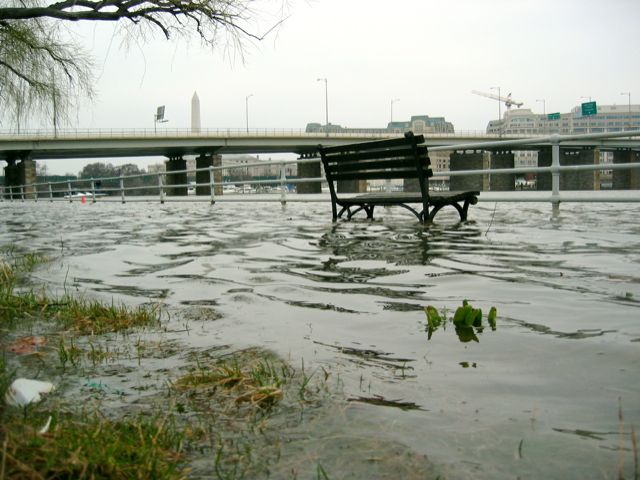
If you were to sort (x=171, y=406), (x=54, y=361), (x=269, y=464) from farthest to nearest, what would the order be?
(x=54, y=361)
(x=171, y=406)
(x=269, y=464)

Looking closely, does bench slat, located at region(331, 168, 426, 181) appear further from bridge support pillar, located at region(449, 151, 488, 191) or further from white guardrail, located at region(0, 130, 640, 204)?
bridge support pillar, located at region(449, 151, 488, 191)

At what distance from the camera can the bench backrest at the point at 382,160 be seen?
7.40 meters

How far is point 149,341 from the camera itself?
8.17 ft

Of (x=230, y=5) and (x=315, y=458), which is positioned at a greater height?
(x=230, y=5)

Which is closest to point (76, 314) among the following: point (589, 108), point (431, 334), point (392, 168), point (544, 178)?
point (431, 334)

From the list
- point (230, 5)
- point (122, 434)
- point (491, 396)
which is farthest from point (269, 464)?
point (230, 5)

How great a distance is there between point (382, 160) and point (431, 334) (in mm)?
5840

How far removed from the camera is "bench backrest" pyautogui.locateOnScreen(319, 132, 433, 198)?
7402 mm

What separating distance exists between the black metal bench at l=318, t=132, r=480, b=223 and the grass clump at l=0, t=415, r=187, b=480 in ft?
19.6

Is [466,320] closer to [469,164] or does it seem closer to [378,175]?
[378,175]

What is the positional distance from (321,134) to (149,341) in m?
72.0

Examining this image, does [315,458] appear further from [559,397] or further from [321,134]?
[321,134]

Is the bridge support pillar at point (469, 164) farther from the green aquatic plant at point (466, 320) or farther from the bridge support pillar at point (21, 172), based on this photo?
the green aquatic plant at point (466, 320)

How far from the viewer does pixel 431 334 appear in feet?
8.13
